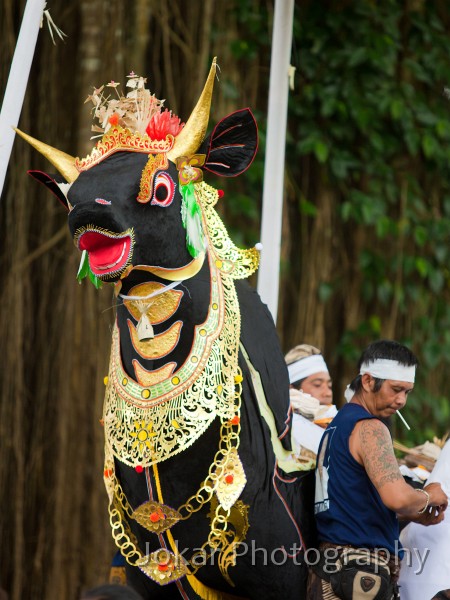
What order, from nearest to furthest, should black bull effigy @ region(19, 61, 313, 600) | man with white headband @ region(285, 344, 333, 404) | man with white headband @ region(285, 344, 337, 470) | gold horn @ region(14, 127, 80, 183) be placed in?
black bull effigy @ region(19, 61, 313, 600) < gold horn @ region(14, 127, 80, 183) < man with white headband @ region(285, 344, 337, 470) < man with white headband @ region(285, 344, 333, 404)

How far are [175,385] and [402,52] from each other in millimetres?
4319

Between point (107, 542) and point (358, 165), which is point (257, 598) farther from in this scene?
point (358, 165)

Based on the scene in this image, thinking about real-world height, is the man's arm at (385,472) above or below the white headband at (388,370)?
below

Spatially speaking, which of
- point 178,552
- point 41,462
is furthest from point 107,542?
point 178,552

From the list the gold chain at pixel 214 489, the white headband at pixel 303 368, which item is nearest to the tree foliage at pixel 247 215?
the white headband at pixel 303 368

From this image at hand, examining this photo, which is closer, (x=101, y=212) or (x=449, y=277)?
(x=101, y=212)

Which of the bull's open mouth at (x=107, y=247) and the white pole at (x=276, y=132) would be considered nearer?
the bull's open mouth at (x=107, y=247)

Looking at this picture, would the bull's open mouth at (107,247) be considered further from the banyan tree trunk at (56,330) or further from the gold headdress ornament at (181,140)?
the banyan tree trunk at (56,330)

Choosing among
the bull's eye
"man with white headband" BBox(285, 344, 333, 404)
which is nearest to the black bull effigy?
the bull's eye

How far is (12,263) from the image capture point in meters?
5.79

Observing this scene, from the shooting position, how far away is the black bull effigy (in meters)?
3.10

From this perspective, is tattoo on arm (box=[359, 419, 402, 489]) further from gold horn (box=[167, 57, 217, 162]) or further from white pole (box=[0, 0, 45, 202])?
white pole (box=[0, 0, 45, 202])

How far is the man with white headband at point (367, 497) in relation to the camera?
10.5 ft

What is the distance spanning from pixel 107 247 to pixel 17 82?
0.70 meters
